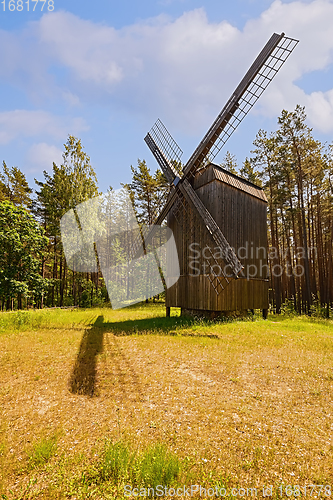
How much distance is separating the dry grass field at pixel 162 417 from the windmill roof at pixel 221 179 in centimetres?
990

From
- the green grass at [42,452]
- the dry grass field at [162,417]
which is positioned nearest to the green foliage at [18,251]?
the dry grass field at [162,417]

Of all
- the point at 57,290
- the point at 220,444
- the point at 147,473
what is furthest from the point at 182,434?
the point at 57,290

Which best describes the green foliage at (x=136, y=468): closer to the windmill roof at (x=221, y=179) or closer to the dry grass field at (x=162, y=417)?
the dry grass field at (x=162, y=417)

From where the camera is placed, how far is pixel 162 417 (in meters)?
5.16

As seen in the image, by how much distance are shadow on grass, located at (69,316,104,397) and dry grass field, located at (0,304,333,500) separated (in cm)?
4

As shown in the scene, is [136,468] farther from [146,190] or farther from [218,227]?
[146,190]

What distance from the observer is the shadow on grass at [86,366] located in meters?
6.64

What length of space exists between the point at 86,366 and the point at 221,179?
1268 cm

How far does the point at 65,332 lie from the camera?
41.9ft

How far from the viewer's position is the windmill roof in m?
15.3

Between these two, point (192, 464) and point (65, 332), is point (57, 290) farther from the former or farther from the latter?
point (192, 464)

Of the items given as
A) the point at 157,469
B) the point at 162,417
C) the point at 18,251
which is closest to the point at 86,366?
the point at 162,417

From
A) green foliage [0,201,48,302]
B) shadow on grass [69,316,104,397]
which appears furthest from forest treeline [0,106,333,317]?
shadow on grass [69,316,104,397]

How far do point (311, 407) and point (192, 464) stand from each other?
353 cm
